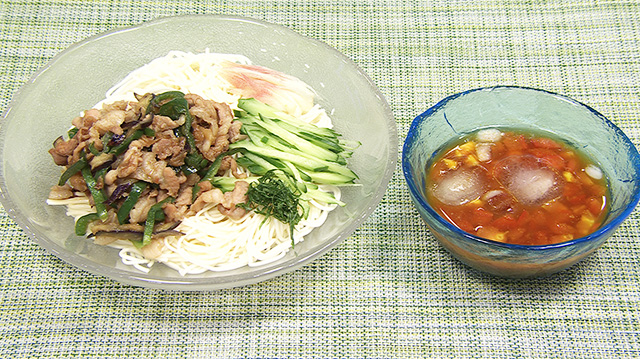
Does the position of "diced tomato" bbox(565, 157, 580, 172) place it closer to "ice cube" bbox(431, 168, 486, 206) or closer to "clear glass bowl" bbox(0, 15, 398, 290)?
"ice cube" bbox(431, 168, 486, 206)

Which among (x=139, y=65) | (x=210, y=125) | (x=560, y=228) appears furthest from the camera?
(x=139, y=65)

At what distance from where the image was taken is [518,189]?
347 centimetres

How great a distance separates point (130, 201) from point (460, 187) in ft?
6.35

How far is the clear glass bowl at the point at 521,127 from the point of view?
315 centimetres

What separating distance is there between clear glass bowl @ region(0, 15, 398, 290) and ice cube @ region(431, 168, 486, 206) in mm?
332

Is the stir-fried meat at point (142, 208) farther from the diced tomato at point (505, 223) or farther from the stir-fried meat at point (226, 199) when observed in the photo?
the diced tomato at point (505, 223)

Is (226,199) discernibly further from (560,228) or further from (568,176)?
(568,176)

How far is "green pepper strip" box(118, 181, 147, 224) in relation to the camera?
11.4 feet

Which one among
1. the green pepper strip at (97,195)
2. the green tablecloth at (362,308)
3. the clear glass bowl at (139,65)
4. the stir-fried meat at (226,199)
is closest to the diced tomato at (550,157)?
the green tablecloth at (362,308)

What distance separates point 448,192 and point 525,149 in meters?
0.65

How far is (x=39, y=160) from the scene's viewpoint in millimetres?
3879

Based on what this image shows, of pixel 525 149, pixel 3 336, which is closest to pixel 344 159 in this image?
pixel 525 149

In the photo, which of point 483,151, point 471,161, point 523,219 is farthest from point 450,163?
point 523,219

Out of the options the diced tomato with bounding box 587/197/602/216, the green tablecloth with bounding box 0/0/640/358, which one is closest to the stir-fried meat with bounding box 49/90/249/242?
the green tablecloth with bounding box 0/0/640/358
